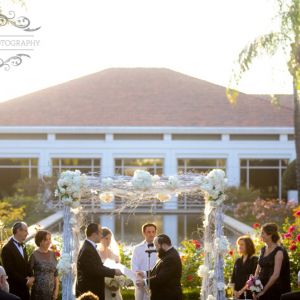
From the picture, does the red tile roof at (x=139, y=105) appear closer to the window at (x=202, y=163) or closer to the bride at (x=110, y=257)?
the window at (x=202, y=163)

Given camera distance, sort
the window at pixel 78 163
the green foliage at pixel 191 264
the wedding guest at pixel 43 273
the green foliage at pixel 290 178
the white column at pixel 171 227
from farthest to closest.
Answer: the window at pixel 78 163 → the green foliage at pixel 290 178 → the white column at pixel 171 227 → the green foliage at pixel 191 264 → the wedding guest at pixel 43 273

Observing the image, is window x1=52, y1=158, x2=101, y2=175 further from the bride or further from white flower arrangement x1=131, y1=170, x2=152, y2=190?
white flower arrangement x1=131, y1=170, x2=152, y2=190

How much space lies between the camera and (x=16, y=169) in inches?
1438

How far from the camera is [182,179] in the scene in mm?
10242

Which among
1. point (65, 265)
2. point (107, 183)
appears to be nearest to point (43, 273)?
point (65, 265)

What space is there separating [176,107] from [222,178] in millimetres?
28649

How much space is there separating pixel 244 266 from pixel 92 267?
1.80 metres

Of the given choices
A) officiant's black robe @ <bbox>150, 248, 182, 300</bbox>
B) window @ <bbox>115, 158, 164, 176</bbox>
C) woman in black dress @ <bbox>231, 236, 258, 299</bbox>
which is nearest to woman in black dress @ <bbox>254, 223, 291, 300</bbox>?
woman in black dress @ <bbox>231, 236, 258, 299</bbox>

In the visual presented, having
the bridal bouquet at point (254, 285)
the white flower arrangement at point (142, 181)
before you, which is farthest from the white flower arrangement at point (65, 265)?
the bridal bouquet at point (254, 285)

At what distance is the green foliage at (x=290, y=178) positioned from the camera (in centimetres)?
3149

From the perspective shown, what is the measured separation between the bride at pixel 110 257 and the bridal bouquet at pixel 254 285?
162 cm

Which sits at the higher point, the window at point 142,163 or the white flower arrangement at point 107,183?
the window at point 142,163

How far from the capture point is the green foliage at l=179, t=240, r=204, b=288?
12305 mm

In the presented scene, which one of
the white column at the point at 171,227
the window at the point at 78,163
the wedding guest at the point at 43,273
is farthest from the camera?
the window at the point at 78,163
